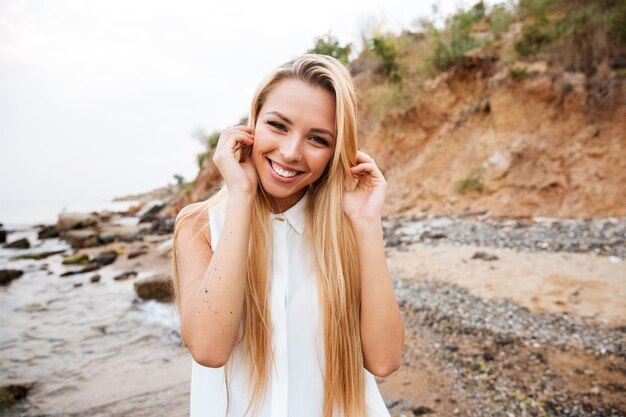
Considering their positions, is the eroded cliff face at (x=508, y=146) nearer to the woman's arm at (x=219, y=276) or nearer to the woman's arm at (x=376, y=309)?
the woman's arm at (x=376, y=309)

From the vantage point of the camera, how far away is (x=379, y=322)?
5.27ft

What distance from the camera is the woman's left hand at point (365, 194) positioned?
1.82 meters

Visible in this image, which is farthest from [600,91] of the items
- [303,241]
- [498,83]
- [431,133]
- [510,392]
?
[303,241]

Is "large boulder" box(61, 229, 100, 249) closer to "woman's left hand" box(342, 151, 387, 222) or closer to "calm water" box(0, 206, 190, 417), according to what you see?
"calm water" box(0, 206, 190, 417)

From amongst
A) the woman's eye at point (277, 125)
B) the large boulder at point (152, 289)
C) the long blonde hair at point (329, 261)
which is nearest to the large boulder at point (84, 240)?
the large boulder at point (152, 289)

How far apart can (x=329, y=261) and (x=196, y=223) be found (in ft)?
2.15

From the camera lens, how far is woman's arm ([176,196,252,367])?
1.40m

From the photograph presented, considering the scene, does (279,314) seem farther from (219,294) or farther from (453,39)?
(453,39)

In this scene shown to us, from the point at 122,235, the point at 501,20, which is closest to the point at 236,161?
the point at 501,20

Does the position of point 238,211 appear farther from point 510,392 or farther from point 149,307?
point 149,307

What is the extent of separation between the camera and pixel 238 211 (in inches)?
61.3

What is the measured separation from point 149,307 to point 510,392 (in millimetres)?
7014

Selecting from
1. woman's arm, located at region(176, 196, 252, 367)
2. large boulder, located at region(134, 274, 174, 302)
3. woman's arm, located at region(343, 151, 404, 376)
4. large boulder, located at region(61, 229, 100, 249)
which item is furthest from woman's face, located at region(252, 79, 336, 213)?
large boulder, located at region(61, 229, 100, 249)

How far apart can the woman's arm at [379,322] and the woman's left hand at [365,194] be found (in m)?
0.24
